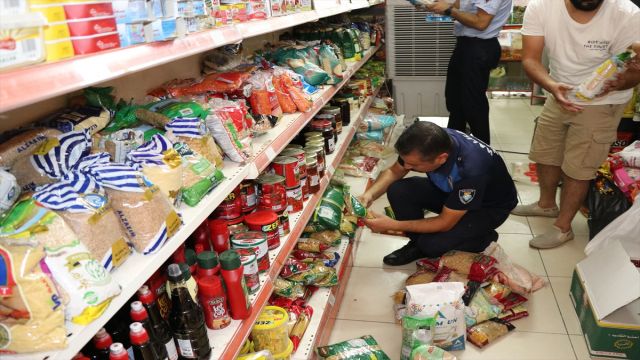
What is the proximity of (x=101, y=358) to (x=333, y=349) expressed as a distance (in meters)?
1.32

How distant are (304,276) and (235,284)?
931 mm

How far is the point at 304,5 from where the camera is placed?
2473 millimetres

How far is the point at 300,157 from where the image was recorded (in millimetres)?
2375

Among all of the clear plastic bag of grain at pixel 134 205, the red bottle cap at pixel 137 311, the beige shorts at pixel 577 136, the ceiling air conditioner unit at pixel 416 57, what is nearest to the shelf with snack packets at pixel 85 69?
the clear plastic bag of grain at pixel 134 205

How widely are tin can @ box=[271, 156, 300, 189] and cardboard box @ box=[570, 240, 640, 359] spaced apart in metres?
1.56

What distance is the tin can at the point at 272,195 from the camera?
6.75 ft

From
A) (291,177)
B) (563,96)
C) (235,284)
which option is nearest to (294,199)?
(291,177)

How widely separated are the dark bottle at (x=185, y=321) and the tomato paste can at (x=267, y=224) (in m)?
0.54

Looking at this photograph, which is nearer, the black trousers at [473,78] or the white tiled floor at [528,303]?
the white tiled floor at [528,303]

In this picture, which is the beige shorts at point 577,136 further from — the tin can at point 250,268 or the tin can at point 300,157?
the tin can at point 250,268

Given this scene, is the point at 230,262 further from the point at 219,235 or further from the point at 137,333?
the point at 137,333

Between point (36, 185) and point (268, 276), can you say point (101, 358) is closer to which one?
point (36, 185)

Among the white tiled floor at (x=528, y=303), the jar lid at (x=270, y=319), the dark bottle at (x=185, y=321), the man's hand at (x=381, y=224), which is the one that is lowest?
the white tiled floor at (x=528, y=303)

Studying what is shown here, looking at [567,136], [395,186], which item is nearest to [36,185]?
[395,186]
